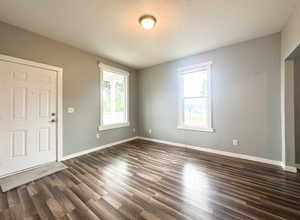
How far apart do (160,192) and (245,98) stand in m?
2.75

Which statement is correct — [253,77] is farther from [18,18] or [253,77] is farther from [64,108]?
[18,18]

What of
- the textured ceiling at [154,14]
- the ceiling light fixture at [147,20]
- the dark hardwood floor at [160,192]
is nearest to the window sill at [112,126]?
the dark hardwood floor at [160,192]

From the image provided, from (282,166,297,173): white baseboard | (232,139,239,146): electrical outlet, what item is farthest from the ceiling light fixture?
(282,166,297,173): white baseboard

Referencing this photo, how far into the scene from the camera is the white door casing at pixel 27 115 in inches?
96.5

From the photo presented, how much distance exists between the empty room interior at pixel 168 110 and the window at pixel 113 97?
6 cm

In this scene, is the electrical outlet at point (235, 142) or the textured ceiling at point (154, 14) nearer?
the textured ceiling at point (154, 14)

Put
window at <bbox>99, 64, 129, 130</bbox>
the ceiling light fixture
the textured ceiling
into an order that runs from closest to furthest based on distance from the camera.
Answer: the textured ceiling, the ceiling light fixture, window at <bbox>99, 64, 129, 130</bbox>

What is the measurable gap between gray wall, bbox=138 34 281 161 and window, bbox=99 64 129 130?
6.01 ft

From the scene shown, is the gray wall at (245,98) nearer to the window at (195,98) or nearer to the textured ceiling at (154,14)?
the window at (195,98)

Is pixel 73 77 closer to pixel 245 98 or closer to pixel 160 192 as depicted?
pixel 160 192

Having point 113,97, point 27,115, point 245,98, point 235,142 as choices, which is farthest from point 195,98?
point 27,115

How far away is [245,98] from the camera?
312 cm

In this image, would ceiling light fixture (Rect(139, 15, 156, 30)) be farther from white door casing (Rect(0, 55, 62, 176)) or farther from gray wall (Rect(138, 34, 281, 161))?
white door casing (Rect(0, 55, 62, 176))

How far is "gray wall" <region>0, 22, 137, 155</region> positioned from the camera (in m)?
2.59
